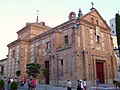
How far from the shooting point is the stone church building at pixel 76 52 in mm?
24734

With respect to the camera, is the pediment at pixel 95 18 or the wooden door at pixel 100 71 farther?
the pediment at pixel 95 18

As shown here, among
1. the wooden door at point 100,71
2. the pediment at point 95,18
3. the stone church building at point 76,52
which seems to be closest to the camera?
the stone church building at point 76,52

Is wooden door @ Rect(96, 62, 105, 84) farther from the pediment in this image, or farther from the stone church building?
the pediment

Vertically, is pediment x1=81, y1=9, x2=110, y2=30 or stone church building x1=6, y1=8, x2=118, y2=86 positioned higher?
pediment x1=81, y1=9, x2=110, y2=30

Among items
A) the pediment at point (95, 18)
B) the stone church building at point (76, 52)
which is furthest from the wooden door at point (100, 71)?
the pediment at point (95, 18)

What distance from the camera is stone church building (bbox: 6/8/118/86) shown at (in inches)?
974

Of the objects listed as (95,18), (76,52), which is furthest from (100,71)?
(95,18)

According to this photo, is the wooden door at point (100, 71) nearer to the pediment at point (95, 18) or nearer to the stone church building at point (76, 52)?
the stone church building at point (76, 52)

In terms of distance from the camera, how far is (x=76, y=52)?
24.3 m

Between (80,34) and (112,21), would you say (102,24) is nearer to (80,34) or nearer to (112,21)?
(80,34)

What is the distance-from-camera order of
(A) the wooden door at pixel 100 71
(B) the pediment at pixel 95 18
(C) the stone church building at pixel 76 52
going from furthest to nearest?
(B) the pediment at pixel 95 18
(A) the wooden door at pixel 100 71
(C) the stone church building at pixel 76 52

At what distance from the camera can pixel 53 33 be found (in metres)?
29.4

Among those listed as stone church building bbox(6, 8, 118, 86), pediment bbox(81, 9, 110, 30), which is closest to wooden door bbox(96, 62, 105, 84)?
stone church building bbox(6, 8, 118, 86)

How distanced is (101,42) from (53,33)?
7.59 meters
